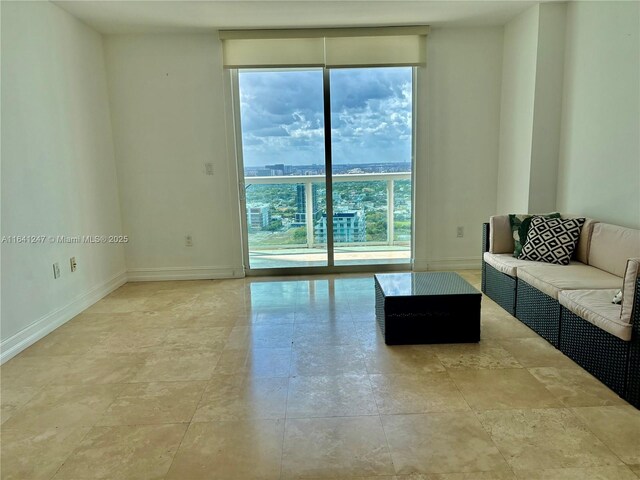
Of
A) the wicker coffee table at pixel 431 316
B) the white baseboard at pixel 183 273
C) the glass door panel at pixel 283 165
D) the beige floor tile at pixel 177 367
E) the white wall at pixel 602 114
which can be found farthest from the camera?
the white baseboard at pixel 183 273

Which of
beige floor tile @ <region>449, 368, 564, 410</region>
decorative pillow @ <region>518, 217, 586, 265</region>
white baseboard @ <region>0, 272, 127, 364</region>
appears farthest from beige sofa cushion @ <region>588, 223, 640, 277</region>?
white baseboard @ <region>0, 272, 127, 364</region>

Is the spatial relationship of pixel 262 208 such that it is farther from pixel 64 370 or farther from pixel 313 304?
pixel 64 370

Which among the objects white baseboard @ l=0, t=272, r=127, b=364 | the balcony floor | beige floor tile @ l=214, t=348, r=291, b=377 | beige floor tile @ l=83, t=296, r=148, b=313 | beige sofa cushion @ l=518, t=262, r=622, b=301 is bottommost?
beige floor tile @ l=214, t=348, r=291, b=377

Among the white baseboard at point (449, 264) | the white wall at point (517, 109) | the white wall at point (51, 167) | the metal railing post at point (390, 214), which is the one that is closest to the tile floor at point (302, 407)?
the white wall at point (51, 167)

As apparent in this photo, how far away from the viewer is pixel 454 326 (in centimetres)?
273

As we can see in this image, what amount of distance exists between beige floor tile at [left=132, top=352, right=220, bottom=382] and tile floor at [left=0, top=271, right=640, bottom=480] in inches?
0.5

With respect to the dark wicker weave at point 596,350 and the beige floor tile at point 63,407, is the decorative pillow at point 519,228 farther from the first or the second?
the beige floor tile at point 63,407

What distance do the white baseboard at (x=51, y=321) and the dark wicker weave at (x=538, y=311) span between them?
11.2 ft

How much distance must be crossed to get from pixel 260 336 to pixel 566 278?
6.69 feet

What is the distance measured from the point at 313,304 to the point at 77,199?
2190 mm

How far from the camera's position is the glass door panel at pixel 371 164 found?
4371 mm

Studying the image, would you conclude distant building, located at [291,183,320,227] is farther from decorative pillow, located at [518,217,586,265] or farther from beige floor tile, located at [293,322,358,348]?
decorative pillow, located at [518,217,586,265]

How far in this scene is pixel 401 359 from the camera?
2535 mm

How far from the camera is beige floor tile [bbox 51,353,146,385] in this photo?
7.88 feet
